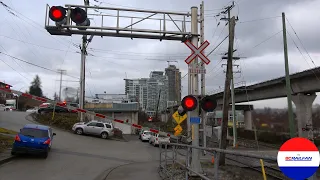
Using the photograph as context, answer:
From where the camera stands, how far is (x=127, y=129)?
6469 cm

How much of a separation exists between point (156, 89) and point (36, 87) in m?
55.5

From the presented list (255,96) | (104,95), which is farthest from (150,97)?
(255,96)

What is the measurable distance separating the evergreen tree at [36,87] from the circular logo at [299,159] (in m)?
123

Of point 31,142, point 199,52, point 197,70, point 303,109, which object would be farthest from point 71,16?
point 303,109

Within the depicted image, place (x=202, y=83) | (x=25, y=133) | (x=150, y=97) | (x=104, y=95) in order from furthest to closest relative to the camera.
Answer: (x=150, y=97) < (x=104, y=95) < (x=25, y=133) < (x=202, y=83)

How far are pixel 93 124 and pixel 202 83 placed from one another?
25477 mm

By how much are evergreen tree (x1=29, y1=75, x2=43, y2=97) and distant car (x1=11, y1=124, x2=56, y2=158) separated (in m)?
107

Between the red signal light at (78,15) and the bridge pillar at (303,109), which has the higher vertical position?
the red signal light at (78,15)

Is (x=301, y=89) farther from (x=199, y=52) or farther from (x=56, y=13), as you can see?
(x=56, y=13)

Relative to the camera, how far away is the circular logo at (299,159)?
3053 mm

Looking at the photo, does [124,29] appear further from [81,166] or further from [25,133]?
[25,133]

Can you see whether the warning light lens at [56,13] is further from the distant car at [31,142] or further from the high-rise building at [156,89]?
the high-rise building at [156,89]

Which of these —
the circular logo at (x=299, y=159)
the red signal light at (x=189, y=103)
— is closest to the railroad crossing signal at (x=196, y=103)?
the red signal light at (x=189, y=103)

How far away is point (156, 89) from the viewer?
299 ft
